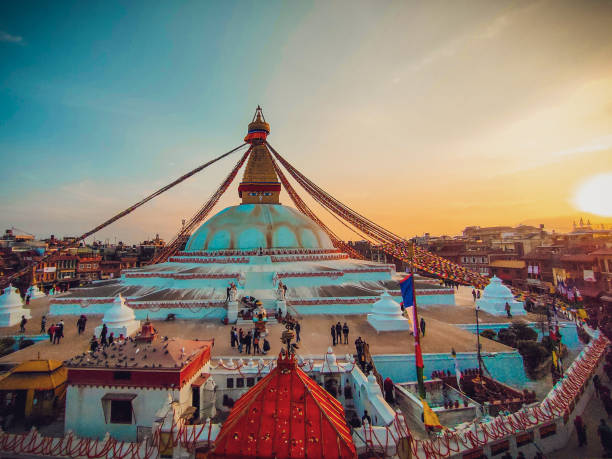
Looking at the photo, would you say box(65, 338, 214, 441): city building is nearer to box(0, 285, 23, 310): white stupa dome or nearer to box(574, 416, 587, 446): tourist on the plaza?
box(574, 416, 587, 446): tourist on the plaza

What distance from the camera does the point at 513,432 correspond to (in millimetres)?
5316

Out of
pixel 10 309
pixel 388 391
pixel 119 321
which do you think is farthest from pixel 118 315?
pixel 388 391

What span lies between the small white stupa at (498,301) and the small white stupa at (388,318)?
5.32 metres

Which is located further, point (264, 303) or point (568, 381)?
point (264, 303)

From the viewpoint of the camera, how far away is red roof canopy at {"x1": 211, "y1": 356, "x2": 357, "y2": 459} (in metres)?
2.92

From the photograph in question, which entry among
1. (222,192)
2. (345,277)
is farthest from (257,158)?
(345,277)

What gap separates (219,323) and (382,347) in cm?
633

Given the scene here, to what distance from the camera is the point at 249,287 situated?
14.9 meters

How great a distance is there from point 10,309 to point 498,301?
2048 centimetres

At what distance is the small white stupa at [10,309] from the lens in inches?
489

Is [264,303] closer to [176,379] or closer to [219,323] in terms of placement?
[219,323]

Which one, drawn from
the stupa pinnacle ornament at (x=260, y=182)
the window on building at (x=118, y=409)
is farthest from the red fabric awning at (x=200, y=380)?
the stupa pinnacle ornament at (x=260, y=182)

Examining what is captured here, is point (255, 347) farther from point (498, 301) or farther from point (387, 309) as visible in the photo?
point (498, 301)

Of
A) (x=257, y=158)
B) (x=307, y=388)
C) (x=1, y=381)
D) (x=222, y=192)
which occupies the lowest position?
(x=1, y=381)
